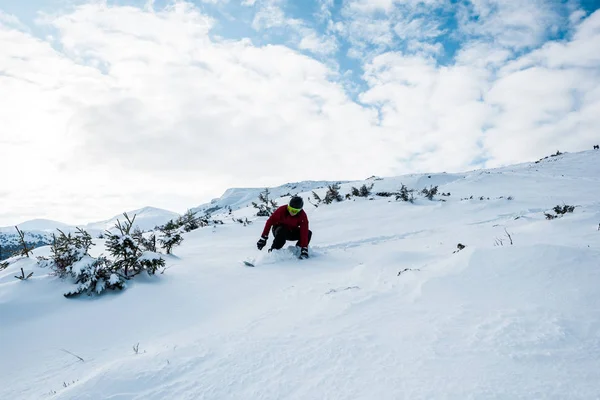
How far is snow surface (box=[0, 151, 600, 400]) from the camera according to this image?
5.25ft

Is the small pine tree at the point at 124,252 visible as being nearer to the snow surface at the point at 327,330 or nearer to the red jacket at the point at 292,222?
the snow surface at the point at 327,330

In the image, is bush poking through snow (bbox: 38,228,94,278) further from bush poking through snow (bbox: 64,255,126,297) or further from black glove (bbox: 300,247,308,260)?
black glove (bbox: 300,247,308,260)

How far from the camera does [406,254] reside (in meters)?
4.73

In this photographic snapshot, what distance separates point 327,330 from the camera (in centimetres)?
223

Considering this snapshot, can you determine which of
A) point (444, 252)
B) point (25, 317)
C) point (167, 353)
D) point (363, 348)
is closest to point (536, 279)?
point (363, 348)

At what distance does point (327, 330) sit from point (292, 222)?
3755mm

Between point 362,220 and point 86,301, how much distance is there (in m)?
6.75

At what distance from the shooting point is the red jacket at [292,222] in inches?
229

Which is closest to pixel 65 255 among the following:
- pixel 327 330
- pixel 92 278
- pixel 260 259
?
pixel 92 278

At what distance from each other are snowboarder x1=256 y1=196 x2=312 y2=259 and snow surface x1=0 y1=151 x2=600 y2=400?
92 centimetres

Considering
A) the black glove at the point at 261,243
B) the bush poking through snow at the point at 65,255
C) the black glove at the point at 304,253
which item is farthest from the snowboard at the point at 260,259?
the bush poking through snow at the point at 65,255

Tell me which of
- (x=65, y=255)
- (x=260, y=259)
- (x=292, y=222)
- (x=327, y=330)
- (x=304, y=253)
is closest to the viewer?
(x=327, y=330)

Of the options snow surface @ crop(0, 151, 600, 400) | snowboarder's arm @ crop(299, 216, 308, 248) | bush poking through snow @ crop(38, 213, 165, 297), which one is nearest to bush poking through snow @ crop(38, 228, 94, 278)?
bush poking through snow @ crop(38, 213, 165, 297)

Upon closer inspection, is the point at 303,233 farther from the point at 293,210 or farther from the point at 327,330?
the point at 327,330
